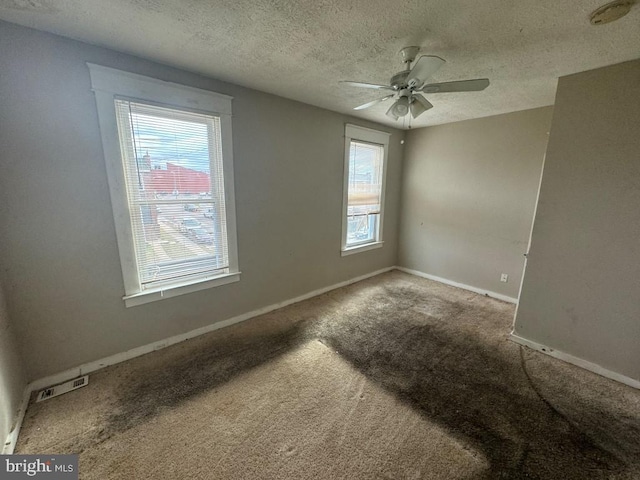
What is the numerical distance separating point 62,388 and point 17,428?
0.33 meters

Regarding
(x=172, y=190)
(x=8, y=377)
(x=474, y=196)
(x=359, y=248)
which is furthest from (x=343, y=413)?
(x=474, y=196)

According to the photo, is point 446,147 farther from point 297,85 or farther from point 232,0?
point 232,0

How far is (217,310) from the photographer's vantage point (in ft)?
Result: 8.47

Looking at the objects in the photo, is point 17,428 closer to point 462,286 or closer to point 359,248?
point 359,248

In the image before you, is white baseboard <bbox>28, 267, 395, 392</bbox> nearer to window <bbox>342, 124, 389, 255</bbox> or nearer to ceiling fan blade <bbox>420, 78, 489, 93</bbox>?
window <bbox>342, 124, 389, 255</bbox>

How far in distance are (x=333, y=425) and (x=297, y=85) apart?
2.80 m

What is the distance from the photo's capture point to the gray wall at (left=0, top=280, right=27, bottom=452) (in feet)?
4.51

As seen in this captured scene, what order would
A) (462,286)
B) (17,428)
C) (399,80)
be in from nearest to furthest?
1. (17,428)
2. (399,80)
3. (462,286)

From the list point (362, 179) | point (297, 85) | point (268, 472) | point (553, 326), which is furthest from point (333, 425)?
point (362, 179)

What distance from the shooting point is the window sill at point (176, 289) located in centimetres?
208

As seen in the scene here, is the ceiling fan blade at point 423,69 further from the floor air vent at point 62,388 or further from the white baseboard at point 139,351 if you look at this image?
the floor air vent at point 62,388

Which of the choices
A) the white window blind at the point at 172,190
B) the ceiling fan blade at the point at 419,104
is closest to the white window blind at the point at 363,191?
the ceiling fan blade at the point at 419,104

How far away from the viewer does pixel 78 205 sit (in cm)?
179

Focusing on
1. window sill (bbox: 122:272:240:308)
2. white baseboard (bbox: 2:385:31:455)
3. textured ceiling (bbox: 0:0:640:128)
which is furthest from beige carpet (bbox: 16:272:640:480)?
textured ceiling (bbox: 0:0:640:128)
